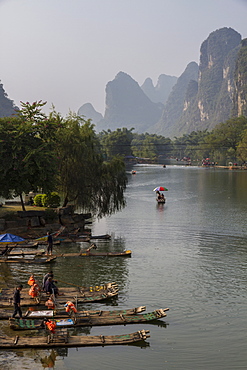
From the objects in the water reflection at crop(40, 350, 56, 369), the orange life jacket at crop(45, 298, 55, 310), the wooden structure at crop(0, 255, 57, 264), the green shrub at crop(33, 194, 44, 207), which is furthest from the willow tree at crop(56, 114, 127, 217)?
the water reflection at crop(40, 350, 56, 369)

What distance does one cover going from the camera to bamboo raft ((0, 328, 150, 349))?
66.4 ft

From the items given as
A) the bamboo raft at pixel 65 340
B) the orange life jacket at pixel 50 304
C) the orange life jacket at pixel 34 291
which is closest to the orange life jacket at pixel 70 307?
the orange life jacket at pixel 50 304

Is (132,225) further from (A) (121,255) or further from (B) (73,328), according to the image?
(B) (73,328)

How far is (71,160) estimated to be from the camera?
46.6 meters

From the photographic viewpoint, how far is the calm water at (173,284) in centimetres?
2038

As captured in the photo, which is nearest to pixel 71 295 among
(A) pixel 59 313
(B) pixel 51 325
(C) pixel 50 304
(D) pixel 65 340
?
(C) pixel 50 304

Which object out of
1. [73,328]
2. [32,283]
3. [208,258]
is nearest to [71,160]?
[208,258]

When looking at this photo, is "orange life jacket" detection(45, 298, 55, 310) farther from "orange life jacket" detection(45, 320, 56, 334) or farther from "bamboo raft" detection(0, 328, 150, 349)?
"bamboo raft" detection(0, 328, 150, 349)

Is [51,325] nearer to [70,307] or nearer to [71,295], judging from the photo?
[70,307]

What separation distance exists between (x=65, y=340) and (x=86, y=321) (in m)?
2.37

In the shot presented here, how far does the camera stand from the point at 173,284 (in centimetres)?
3077

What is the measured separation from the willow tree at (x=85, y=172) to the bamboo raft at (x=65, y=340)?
26968mm

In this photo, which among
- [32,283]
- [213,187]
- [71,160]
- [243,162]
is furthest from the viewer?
[243,162]

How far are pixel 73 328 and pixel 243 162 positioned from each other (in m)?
146
